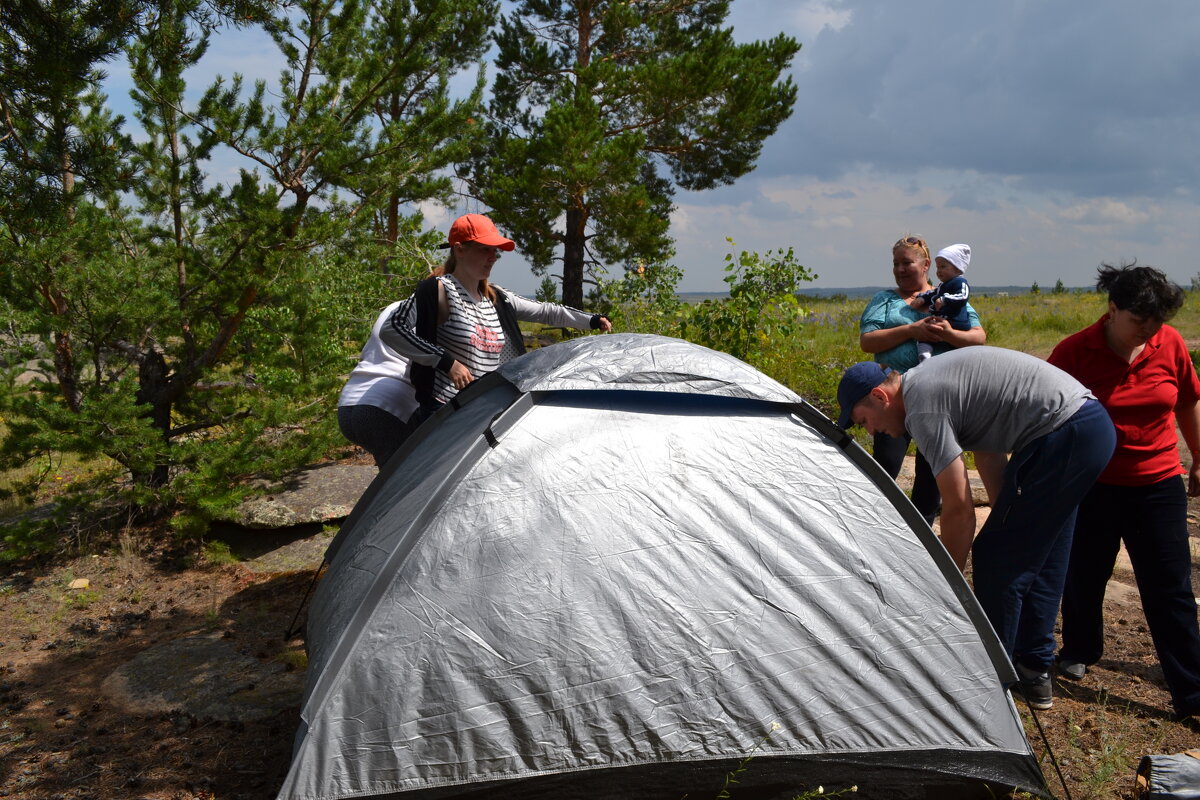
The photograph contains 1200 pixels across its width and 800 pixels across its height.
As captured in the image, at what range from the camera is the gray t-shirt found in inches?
122

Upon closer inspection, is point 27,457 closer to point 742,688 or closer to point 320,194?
point 320,194

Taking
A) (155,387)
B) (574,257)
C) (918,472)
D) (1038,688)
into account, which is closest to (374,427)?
(918,472)

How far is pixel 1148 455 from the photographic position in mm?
3572

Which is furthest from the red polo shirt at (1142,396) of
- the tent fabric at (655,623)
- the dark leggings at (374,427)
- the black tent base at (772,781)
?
the dark leggings at (374,427)

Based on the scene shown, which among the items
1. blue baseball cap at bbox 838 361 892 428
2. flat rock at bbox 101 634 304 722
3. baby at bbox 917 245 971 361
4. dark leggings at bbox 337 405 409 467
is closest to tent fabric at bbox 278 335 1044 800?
blue baseball cap at bbox 838 361 892 428

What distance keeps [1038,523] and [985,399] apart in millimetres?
529

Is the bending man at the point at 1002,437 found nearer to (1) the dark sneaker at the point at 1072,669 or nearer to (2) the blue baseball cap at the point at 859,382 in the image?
(2) the blue baseball cap at the point at 859,382

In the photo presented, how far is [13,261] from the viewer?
5.38m

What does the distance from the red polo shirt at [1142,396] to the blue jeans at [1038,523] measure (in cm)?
43

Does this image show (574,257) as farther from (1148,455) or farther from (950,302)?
(1148,455)

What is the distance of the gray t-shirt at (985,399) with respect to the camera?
311cm

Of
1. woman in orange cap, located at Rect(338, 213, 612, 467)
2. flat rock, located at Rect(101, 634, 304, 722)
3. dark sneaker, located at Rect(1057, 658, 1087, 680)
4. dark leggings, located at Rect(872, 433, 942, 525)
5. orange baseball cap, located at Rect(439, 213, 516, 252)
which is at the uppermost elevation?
orange baseball cap, located at Rect(439, 213, 516, 252)

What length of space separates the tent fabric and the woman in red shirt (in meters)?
1.07

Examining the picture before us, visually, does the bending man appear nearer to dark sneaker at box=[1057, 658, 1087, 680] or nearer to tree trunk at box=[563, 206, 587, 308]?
dark sneaker at box=[1057, 658, 1087, 680]
